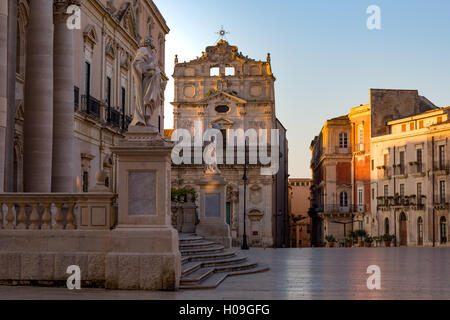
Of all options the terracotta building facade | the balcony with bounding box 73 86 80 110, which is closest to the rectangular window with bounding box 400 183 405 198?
the terracotta building facade

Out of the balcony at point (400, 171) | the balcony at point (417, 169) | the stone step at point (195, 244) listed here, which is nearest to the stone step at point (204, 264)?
the stone step at point (195, 244)

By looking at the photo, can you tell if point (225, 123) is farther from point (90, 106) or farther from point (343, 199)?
point (90, 106)

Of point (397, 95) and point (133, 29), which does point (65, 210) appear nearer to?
point (133, 29)

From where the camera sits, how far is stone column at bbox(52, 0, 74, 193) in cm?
2123

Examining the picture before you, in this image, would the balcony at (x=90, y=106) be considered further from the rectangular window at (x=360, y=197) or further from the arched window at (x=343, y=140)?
the arched window at (x=343, y=140)

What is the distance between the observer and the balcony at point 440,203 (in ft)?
193

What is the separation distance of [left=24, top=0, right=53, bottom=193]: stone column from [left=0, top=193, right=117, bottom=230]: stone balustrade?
5439mm

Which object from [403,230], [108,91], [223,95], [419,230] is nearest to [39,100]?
[108,91]

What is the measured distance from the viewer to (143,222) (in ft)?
44.6

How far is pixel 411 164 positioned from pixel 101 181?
5243cm

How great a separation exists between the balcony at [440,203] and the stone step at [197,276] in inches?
1820

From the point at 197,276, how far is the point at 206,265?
299cm
